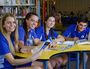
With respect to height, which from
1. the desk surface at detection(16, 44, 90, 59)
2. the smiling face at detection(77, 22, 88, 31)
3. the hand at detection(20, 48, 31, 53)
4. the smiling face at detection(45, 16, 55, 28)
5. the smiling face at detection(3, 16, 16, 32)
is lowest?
the desk surface at detection(16, 44, 90, 59)

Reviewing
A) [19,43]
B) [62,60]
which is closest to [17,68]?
[19,43]

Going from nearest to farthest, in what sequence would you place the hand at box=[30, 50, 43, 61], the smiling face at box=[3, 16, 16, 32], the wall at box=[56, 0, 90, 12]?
the hand at box=[30, 50, 43, 61] → the smiling face at box=[3, 16, 16, 32] → the wall at box=[56, 0, 90, 12]

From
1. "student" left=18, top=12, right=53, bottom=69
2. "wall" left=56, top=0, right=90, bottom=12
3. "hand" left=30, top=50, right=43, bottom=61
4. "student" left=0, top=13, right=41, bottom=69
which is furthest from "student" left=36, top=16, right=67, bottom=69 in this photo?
"wall" left=56, top=0, right=90, bottom=12

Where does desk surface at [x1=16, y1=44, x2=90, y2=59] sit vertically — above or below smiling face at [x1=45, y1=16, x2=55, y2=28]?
below

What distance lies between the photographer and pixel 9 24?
3033 millimetres

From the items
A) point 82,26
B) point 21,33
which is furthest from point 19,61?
point 82,26

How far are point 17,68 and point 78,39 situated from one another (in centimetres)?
152

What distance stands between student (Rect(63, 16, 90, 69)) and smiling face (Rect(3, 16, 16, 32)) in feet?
4.86

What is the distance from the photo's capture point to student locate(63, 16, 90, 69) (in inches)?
169

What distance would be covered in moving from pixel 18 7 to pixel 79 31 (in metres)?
2.39

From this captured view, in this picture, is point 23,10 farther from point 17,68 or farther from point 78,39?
point 17,68

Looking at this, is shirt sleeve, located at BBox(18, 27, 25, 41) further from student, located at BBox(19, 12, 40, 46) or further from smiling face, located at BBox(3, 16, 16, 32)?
smiling face, located at BBox(3, 16, 16, 32)

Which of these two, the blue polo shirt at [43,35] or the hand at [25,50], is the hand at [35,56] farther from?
the blue polo shirt at [43,35]

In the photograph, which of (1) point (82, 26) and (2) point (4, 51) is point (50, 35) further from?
(2) point (4, 51)
